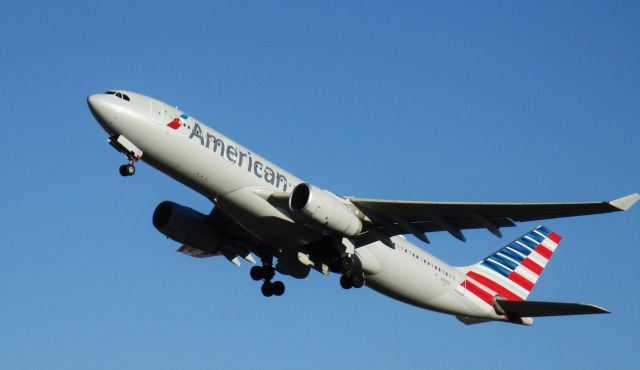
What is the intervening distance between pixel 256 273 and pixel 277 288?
38.1 inches

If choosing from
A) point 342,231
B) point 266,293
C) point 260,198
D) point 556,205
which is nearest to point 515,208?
point 556,205

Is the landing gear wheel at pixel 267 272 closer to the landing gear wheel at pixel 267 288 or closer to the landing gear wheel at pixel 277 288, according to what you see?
the landing gear wheel at pixel 267 288

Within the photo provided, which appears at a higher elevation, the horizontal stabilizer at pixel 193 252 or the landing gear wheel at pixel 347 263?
the horizontal stabilizer at pixel 193 252

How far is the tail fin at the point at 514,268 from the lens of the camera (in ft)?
116

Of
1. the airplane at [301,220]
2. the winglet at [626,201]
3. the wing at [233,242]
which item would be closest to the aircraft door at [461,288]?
the airplane at [301,220]

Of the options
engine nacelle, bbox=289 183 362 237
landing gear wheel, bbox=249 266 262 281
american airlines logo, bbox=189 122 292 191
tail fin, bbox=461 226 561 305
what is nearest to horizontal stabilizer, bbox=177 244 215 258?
landing gear wheel, bbox=249 266 262 281

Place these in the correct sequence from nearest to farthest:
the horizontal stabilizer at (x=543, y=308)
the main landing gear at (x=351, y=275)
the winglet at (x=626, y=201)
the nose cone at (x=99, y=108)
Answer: the winglet at (x=626, y=201), the nose cone at (x=99, y=108), the main landing gear at (x=351, y=275), the horizontal stabilizer at (x=543, y=308)

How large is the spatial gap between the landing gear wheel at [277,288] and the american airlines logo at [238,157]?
6022mm

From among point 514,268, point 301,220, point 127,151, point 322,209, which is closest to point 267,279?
point 301,220

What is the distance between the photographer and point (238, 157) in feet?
93.3

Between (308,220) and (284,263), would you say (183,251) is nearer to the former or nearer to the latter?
(284,263)

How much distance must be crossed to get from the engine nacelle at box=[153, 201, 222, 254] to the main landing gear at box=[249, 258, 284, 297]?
2016 mm

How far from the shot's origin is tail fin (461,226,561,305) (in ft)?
116

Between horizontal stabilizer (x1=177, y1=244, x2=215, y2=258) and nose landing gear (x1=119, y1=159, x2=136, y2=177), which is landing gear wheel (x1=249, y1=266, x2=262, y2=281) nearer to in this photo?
horizontal stabilizer (x1=177, y1=244, x2=215, y2=258)
